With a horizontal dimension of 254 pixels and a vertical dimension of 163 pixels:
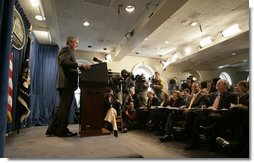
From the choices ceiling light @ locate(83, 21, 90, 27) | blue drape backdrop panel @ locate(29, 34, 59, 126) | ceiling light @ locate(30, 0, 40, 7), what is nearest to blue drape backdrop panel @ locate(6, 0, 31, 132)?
ceiling light @ locate(30, 0, 40, 7)

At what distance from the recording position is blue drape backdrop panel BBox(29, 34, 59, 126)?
422cm

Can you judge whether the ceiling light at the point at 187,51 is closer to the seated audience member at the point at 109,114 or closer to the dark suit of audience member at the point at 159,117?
the dark suit of audience member at the point at 159,117

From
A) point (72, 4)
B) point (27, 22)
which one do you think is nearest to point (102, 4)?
point (72, 4)

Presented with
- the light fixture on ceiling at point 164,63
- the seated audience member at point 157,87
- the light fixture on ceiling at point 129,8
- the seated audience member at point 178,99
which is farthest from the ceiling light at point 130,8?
the light fixture on ceiling at point 164,63

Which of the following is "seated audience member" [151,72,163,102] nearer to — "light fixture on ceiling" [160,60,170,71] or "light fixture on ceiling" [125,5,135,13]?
"light fixture on ceiling" [160,60,170,71]

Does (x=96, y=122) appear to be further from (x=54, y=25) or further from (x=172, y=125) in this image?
(x=54, y=25)

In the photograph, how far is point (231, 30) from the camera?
3896 millimetres

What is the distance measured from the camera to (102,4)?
130 inches

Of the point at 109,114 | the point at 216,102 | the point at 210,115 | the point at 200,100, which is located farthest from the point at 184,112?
the point at 109,114

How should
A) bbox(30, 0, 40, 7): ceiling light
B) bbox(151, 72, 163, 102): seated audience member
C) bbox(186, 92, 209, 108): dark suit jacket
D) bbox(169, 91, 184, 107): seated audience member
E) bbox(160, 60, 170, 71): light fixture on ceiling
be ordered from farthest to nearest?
bbox(160, 60, 170, 71): light fixture on ceiling
bbox(151, 72, 163, 102): seated audience member
bbox(169, 91, 184, 107): seated audience member
bbox(186, 92, 209, 108): dark suit jacket
bbox(30, 0, 40, 7): ceiling light

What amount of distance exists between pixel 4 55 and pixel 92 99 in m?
1.16

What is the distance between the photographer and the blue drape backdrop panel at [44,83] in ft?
13.8

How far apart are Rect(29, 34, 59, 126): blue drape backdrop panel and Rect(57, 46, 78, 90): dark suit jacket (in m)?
2.49

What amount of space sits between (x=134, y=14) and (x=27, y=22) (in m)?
2.23
